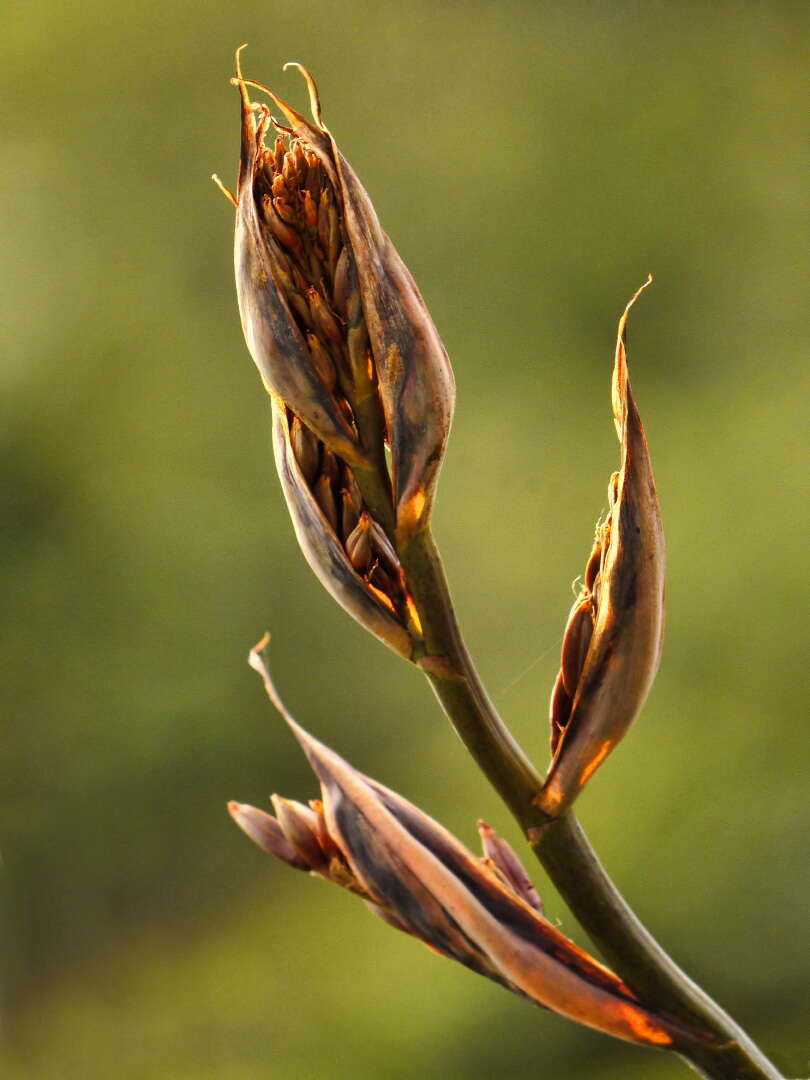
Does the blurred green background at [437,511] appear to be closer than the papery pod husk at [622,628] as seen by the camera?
No

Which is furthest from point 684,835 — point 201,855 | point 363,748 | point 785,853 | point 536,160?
point 536,160

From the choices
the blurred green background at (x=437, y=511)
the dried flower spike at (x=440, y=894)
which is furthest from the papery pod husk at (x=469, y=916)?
the blurred green background at (x=437, y=511)

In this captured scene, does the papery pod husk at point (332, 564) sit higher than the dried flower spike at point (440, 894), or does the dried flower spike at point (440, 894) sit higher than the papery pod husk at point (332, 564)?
the papery pod husk at point (332, 564)

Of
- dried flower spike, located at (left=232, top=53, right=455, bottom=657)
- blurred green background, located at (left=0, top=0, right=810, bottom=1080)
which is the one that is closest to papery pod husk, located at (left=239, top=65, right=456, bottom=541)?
dried flower spike, located at (left=232, top=53, right=455, bottom=657)

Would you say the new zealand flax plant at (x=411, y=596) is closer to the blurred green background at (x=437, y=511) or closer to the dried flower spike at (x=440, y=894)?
the dried flower spike at (x=440, y=894)

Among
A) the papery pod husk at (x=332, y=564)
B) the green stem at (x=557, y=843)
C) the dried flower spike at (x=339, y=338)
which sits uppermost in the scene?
the dried flower spike at (x=339, y=338)

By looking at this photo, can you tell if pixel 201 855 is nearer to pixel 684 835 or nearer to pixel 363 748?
pixel 363 748

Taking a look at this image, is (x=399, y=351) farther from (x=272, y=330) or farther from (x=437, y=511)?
(x=437, y=511)

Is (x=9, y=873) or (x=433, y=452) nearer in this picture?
(x=433, y=452)
